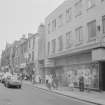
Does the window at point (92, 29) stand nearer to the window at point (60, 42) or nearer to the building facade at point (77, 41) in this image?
the building facade at point (77, 41)

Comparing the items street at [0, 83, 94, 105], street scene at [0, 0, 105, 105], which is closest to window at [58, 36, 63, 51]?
street scene at [0, 0, 105, 105]

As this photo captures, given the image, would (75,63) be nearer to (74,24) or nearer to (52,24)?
(74,24)

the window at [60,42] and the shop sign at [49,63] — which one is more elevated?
the window at [60,42]

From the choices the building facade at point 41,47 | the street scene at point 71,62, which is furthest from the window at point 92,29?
the building facade at point 41,47

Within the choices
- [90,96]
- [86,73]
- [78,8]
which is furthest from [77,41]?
[90,96]

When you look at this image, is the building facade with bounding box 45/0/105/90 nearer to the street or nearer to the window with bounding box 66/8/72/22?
the window with bounding box 66/8/72/22

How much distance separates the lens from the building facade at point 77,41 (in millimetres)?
21938

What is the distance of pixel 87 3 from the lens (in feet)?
82.4

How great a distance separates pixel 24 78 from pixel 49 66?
1597 centimetres

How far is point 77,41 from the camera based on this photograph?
26531mm

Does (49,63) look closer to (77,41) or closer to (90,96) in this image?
(77,41)

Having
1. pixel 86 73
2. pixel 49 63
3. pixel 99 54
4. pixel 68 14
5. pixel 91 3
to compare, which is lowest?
pixel 86 73

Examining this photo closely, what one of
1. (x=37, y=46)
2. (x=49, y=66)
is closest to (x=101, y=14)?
(x=49, y=66)

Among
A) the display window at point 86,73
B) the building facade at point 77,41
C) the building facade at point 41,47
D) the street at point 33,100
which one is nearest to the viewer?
the street at point 33,100
